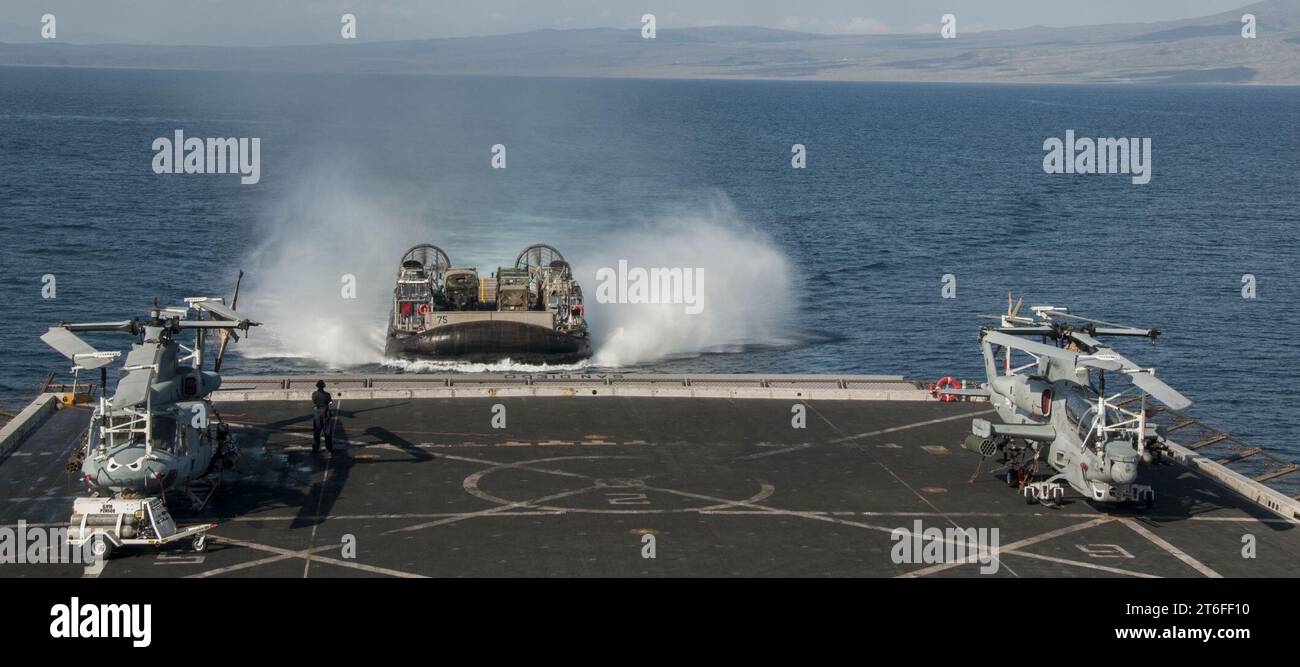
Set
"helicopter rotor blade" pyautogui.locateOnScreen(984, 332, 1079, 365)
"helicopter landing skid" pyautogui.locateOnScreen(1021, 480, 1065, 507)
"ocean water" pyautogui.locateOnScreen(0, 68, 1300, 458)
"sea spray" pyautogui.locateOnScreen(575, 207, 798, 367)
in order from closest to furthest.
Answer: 1. "helicopter landing skid" pyautogui.locateOnScreen(1021, 480, 1065, 507)
2. "helicopter rotor blade" pyautogui.locateOnScreen(984, 332, 1079, 365)
3. "ocean water" pyautogui.locateOnScreen(0, 68, 1300, 458)
4. "sea spray" pyautogui.locateOnScreen(575, 207, 798, 367)

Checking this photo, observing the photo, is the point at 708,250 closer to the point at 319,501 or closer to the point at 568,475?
the point at 568,475

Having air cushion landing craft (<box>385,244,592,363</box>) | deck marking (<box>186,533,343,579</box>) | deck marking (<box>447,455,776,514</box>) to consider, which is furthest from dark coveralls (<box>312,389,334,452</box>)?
air cushion landing craft (<box>385,244,592,363</box>)

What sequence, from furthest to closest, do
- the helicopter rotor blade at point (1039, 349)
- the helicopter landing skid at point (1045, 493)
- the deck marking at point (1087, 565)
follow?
the helicopter rotor blade at point (1039, 349)
the helicopter landing skid at point (1045, 493)
the deck marking at point (1087, 565)

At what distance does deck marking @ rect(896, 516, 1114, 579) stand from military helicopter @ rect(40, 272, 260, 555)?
17.0m

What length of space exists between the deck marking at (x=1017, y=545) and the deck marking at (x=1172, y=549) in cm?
64

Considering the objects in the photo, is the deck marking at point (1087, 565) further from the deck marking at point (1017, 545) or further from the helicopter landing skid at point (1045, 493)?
the helicopter landing skid at point (1045, 493)

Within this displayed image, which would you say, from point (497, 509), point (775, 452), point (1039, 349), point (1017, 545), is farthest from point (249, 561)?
point (1039, 349)

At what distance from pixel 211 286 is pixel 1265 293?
7638 centimetres

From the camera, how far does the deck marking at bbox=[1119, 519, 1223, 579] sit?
31384 mm

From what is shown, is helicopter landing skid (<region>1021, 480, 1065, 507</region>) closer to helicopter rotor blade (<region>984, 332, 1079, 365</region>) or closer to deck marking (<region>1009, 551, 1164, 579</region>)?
helicopter rotor blade (<region>984, 332, 1079, 365</region>)

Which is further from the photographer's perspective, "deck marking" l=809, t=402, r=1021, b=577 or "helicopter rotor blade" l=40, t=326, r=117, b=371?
"deck marking" l=809, t=402, r=1021, b=577

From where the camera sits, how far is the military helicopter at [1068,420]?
3416 centimetres

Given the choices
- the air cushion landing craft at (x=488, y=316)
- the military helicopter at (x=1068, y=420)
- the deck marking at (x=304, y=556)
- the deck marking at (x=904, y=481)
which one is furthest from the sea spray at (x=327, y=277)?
the military helicopter at (x=1068, y=420)
